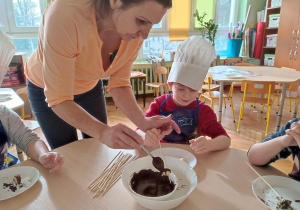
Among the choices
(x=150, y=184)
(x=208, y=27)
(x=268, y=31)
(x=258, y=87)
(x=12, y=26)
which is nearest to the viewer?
(x=150, y=184)

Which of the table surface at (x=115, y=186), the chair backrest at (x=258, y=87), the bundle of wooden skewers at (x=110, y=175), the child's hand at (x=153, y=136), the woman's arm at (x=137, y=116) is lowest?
the chair backrest at (x=258, y=87)

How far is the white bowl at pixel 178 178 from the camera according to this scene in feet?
1.99

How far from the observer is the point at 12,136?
1.05 m

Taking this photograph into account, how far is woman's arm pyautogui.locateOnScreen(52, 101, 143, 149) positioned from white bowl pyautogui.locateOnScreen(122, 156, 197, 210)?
72 mm

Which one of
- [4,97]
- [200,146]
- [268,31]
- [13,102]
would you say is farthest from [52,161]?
[268,31]

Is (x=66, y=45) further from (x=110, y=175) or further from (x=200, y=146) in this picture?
(x=200, y=146)

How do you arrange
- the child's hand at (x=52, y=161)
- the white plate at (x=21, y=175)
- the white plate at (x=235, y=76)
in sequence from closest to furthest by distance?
1. the white plate at (x=21, y=175)
2. the child's hand at (x=52, y=161)
3. the white plate at (x=235, y=76)

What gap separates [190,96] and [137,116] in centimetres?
39

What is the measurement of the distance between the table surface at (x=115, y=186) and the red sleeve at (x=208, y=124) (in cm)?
23

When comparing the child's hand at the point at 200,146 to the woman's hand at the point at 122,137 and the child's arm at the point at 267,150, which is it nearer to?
the child's arm at the point at 267,150

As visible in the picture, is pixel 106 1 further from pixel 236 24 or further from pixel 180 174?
pixel 236 24

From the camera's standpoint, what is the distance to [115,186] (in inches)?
29.7

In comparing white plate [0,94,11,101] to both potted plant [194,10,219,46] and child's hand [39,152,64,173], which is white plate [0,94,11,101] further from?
potted plant [194,10,219,46]

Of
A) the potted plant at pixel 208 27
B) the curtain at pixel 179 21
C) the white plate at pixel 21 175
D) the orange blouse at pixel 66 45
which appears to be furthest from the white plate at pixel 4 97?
the potted plant at pixel 208 27
